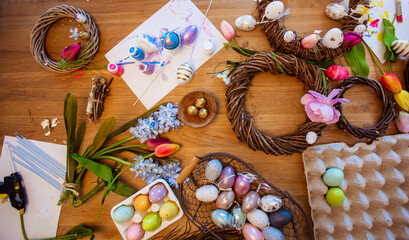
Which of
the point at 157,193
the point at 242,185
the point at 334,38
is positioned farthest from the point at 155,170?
the point at 334,38

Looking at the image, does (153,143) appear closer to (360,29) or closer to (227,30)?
(227,30)

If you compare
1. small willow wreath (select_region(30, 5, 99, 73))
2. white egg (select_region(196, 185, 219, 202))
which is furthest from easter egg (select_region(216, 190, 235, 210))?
small willow wreath (select_region(30, 5, 99, 73))

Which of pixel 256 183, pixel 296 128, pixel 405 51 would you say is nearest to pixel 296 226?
pixel 256 183

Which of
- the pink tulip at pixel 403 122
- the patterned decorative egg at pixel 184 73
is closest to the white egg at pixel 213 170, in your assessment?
the patterned decorative egg at pixel 184 73

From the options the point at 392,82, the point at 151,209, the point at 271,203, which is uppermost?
the point at 392,82

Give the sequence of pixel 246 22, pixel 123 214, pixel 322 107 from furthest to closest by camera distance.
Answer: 1. pixel 246 22
2. pixel 123 214
3. pixel 322 107

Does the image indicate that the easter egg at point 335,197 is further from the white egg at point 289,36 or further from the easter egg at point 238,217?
the white egg at point 289,36
